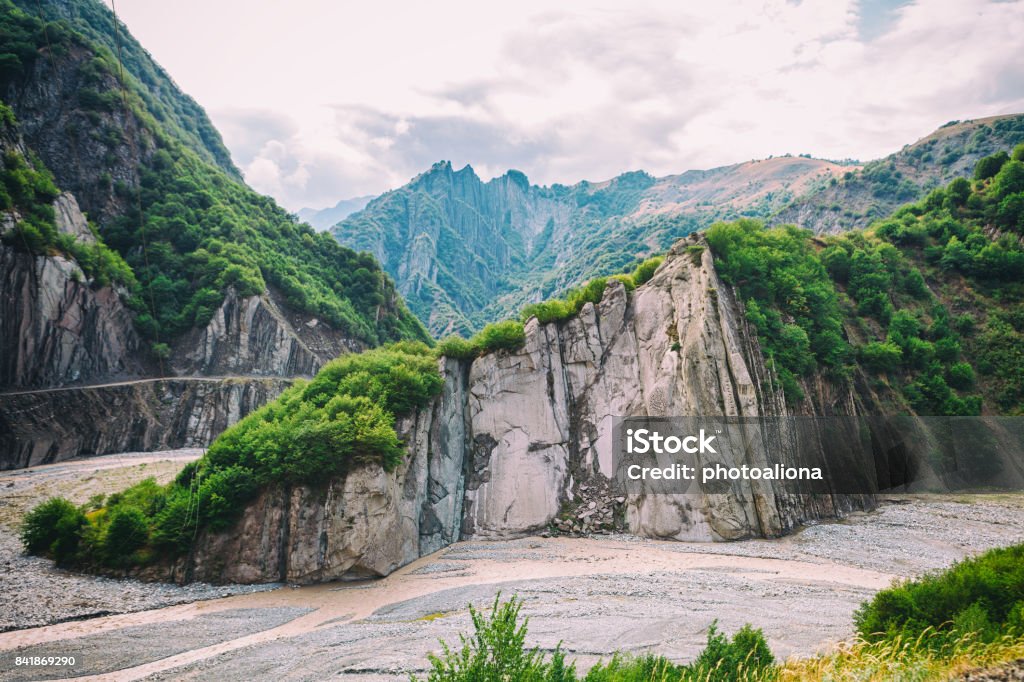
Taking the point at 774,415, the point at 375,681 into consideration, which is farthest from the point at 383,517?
the point at 774,415

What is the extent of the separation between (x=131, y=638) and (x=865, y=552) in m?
27.7

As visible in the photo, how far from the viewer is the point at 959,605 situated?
8562mm

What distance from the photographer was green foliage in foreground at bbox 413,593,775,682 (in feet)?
21.5

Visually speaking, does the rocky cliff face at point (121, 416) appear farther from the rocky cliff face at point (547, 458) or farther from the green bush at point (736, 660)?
the green bush at point (736, 660)

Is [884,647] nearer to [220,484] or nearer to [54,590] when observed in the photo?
[220,484]

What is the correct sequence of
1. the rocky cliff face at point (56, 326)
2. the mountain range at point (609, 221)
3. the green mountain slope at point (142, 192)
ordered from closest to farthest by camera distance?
the rocky cliff face at point (56, 326) → the green mountain slope at point (142, 192) → the mountain range at point (609, 221)

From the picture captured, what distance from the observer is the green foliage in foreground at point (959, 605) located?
24.7 feet

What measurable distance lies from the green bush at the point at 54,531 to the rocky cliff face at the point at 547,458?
224 inches

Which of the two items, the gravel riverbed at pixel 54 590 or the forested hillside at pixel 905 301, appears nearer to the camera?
the gravel riverbed at pixel 54 590

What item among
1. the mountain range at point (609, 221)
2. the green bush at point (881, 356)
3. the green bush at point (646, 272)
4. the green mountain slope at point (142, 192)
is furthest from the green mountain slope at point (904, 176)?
the green mountain slope at point (142, 192)

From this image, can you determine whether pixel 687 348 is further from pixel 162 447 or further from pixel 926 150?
pixel 926 150

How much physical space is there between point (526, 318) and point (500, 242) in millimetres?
174965

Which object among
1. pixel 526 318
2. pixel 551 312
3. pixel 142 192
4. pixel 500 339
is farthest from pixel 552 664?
pixel 142 192

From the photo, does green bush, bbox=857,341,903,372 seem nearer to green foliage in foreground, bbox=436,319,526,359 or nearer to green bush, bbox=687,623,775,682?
green foliage in foreground, bbox=436,319,526,359
